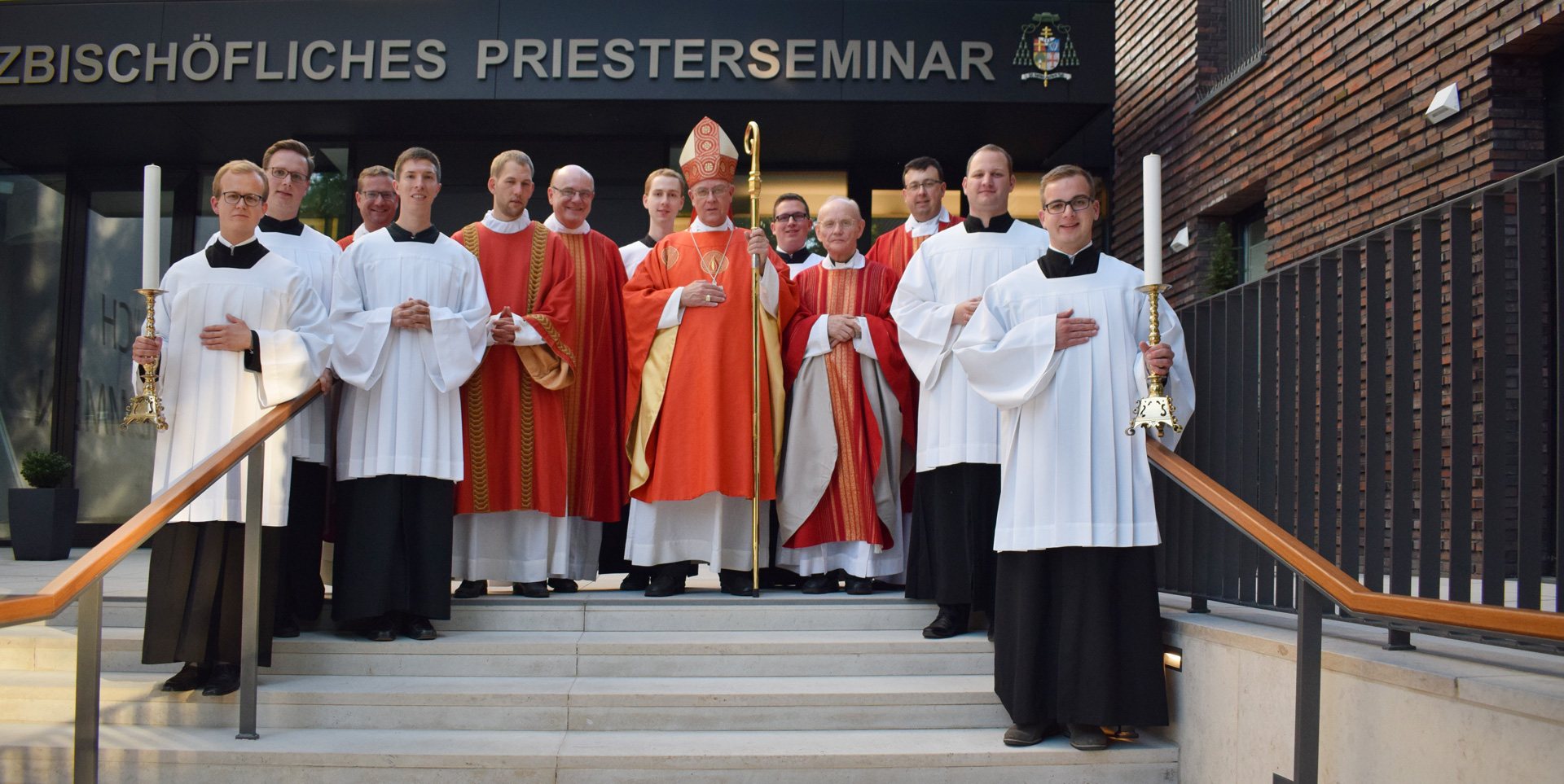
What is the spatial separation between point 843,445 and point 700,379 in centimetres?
73

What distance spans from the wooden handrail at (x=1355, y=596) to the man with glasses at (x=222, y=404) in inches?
124

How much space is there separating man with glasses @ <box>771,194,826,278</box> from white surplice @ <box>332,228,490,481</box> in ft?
5.64

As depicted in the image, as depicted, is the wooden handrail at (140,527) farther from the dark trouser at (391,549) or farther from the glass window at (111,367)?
the glass window at (111,367)

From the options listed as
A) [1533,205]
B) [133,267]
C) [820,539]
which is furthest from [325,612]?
[133,267]

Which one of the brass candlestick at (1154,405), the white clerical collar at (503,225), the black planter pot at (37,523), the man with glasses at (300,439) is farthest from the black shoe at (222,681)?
the black planter pot at (37,523)

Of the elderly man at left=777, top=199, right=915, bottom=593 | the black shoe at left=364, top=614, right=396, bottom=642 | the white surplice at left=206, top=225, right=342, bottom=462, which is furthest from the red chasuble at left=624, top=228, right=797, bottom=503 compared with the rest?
the white surplice at left=206, top=225, right=342, bottom=462

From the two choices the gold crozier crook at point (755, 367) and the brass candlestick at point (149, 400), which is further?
the gold crozier crook at point (755, 367)

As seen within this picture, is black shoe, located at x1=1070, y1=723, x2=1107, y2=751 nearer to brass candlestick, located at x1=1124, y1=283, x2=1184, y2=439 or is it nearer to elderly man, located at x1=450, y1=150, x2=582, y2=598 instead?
brass candlestick, located at x1=1124, y1=283, x2=1184, y2=439

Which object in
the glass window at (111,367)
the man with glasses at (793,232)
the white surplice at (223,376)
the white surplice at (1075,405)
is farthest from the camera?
the glass window at (111,367)

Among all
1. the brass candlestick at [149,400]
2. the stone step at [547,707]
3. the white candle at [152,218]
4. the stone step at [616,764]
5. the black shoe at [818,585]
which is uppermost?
the white candle at [152,218]

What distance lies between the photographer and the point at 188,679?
4297 millimetres

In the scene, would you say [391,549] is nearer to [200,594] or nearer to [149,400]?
[200,594]

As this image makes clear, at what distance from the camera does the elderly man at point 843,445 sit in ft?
17.7

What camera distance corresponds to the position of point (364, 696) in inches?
166
